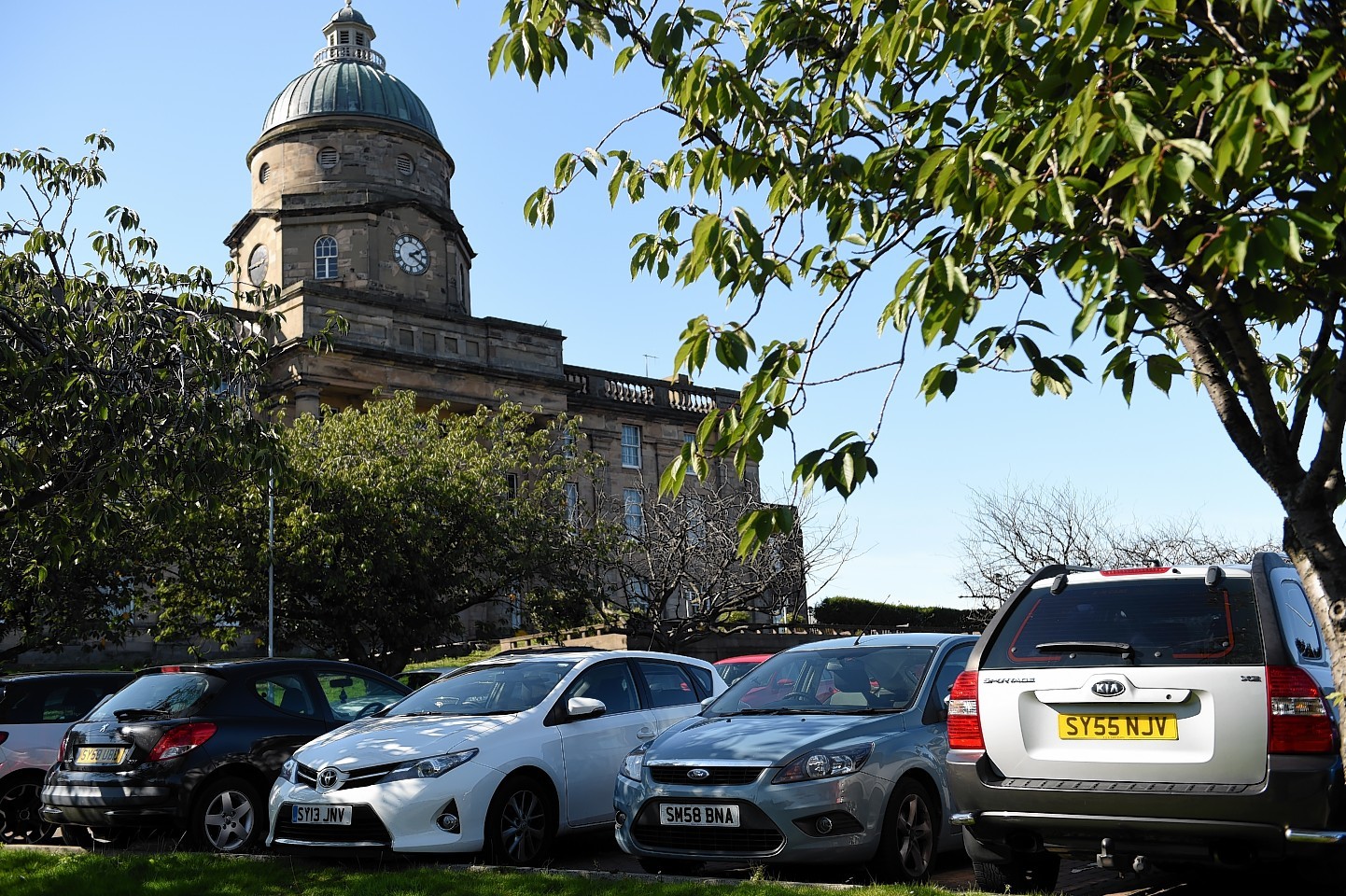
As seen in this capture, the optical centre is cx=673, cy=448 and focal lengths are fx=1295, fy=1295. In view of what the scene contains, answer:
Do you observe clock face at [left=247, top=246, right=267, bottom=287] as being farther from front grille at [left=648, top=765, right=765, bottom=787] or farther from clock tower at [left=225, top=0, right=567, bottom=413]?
front grille at [left=648, top=765, right=765, bottom=787]

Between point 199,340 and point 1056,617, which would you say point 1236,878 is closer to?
point 1056,617

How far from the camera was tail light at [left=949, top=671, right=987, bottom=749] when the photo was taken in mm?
6910

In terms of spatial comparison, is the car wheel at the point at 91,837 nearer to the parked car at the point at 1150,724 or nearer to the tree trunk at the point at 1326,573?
the parked car at the point at 1150,724

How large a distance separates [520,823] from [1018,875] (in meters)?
3.80

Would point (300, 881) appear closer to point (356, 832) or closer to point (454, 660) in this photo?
point (356, 832)

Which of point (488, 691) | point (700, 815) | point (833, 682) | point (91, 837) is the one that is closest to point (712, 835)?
point (700, 815)

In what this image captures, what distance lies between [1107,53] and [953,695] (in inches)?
145

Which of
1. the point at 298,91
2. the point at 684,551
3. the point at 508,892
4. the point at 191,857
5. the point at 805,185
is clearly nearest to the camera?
the point at 805,185

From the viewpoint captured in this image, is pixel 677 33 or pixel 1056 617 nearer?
pixel 677 33

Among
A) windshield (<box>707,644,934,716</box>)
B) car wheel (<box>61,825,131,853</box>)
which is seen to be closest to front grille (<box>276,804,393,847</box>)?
windshield (<box>707,644,934,716</box>)

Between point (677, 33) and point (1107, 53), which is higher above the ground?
point (677, 33)

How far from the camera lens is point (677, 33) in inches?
251

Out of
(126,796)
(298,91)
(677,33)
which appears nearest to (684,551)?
(126,796)

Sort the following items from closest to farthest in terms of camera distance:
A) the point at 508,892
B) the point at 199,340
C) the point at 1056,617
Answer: the point at 1056,617 < the point at 508,892 < the point at 199,340
